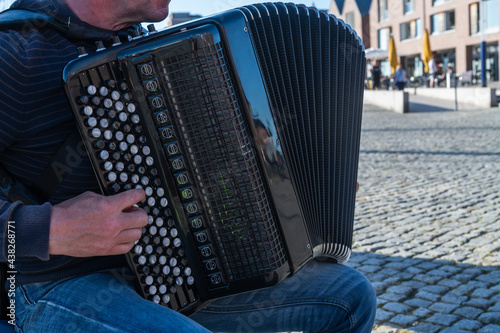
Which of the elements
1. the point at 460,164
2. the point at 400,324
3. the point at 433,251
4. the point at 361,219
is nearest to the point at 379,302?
the point at 400,324

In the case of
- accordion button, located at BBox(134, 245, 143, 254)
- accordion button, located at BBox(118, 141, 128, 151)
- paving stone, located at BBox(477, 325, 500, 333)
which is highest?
accordion button, located at BBox(118, 141, 128, 151)

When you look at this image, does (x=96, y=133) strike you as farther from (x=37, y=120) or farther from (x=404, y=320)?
(x=404, y=320)

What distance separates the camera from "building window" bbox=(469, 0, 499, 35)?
34.8 metres

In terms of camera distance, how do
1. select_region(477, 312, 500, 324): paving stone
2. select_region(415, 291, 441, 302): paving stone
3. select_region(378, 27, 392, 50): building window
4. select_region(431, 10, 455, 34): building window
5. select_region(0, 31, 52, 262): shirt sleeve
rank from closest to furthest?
select_region(0, 31, 52, 262): shirt sleeve, select_region(477, 312, 500, 324): paving stone, select_region(415, 291, 441, 302): paving stone, select_region(431, 10, 455, 34): building window, select_region(378, 27, 392, 50): building window

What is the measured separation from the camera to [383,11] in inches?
1660

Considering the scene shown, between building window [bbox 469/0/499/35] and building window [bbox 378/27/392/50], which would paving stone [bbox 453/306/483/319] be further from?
building window [bbox 378/27/392/50]

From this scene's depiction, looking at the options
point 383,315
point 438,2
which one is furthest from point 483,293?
point 438,2

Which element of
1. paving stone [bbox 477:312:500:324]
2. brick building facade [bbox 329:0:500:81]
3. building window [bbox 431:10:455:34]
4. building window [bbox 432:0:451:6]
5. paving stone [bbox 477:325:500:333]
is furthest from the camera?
building window [bbox 431:10:455:34]

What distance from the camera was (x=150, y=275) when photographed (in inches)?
64.4

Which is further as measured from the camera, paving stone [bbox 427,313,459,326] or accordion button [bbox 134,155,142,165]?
paving stone [bbox 427,313,459,326]

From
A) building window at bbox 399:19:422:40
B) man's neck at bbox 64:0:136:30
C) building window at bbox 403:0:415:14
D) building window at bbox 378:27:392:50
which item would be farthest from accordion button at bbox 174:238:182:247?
building window at bbox 378:27:392:50

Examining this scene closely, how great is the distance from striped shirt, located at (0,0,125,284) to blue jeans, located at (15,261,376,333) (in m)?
0.05

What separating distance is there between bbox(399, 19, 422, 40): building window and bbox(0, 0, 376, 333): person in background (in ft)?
139

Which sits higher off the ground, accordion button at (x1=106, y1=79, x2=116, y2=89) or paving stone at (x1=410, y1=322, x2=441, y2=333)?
accordion button at (x1=106, y1=79, x2=116, y2=89)
